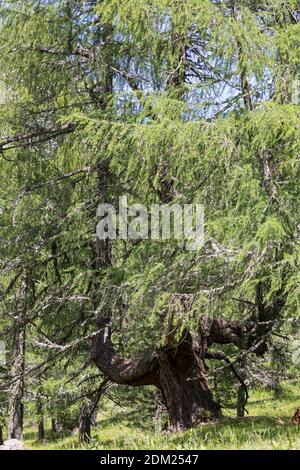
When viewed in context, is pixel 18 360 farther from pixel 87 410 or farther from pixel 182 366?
pixel 87 410

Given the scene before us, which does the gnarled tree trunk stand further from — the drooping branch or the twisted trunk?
the drooping branch

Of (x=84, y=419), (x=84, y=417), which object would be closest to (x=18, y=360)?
(x=84, y=417)

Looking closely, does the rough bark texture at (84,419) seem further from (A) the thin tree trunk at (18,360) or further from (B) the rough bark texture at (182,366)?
(B) the rough bark texture at (182,366)

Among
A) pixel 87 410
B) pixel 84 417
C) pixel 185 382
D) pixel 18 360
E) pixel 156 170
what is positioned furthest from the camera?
pixel 84 417

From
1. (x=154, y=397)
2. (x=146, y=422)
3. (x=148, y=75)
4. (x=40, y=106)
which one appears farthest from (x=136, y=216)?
(x=146, y=422)

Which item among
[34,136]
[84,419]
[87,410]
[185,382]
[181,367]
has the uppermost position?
[34,136]

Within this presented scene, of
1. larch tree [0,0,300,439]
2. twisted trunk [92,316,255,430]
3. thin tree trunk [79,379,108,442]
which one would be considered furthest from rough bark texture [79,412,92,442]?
twisted trunk [92,316,255,430]

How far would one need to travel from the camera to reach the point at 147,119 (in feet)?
24.6

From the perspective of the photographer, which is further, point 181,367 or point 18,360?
point 18,360

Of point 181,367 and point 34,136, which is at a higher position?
point 34,136

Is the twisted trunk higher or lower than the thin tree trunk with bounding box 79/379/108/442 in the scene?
higher

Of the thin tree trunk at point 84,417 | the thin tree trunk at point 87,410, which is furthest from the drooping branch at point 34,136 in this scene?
the thin tree trunk at point 84,417

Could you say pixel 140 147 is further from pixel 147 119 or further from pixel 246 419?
pixel 246 419

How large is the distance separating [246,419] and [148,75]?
14.8 feet
